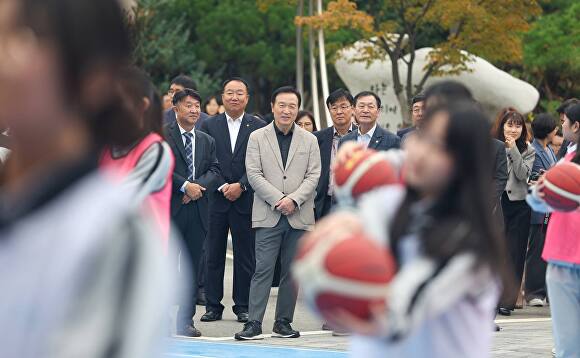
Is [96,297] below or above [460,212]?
below

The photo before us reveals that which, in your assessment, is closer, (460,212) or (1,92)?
(1,92)

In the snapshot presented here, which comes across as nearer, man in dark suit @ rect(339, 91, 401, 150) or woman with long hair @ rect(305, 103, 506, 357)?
woman with long hair @ rect(305, 103, 506, 357)

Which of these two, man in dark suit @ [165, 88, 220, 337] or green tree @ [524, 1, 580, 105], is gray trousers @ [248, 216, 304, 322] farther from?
green tree @ [524, 1, 580, 105]

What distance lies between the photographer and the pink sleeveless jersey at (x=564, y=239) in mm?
8047

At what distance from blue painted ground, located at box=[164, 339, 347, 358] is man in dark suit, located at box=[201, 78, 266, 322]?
59.7 inches

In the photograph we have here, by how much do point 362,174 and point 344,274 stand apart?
1.65 meters

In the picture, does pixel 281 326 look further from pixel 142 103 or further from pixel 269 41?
pixel 269 41

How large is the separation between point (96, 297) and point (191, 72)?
33.9 m

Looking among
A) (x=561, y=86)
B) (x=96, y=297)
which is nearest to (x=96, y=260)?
(x=96, y=297)

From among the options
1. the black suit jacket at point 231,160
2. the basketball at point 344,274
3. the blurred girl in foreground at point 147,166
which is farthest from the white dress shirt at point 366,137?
the basketball at point 344,274

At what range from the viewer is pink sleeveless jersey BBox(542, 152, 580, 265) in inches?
317

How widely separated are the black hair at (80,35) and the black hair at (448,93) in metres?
2.25

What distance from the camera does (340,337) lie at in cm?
1088

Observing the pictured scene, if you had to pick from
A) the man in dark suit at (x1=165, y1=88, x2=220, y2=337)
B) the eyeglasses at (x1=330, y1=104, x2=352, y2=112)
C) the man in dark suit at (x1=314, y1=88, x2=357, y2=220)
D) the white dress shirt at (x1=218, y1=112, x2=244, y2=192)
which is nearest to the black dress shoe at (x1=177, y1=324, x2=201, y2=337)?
the man in dark suit at (x1=165, y1=88, x2=220, y2=337)
